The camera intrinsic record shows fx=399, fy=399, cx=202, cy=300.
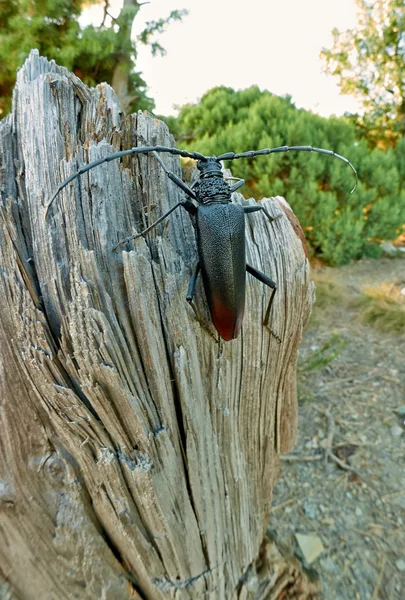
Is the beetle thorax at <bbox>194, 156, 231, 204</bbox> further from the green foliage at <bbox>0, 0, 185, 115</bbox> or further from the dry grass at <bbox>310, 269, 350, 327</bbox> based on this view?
the green foliage at <bbox>0, 0, 185, 115</bbox>

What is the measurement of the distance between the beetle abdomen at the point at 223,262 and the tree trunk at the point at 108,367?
7cm

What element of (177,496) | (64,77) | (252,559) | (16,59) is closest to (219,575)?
(252,559)

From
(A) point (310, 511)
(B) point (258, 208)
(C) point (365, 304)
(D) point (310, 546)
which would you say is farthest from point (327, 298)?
(B) point (258, 208)

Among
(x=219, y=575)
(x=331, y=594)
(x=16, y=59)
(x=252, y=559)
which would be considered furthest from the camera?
(x=16, y=59)

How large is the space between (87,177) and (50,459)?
1088 mm

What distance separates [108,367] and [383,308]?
4940 mm

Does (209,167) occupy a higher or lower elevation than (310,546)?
higher

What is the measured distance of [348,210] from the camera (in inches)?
297

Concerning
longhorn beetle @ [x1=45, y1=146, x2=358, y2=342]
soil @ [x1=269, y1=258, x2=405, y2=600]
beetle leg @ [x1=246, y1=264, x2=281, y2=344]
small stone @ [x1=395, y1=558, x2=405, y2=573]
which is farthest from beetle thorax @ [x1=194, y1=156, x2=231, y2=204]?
small stone @ [x1=395, y1=558, x2=405, y2=573]

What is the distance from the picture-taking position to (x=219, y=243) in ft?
5.61

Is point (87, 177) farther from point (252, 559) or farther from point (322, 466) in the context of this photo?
point (322, 466)

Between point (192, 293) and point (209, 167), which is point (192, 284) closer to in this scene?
point (192, 293)

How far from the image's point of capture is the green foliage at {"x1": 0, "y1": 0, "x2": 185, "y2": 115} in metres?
5.11

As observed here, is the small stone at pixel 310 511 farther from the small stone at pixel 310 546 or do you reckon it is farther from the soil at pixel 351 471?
the small stone at pixel 310 546
